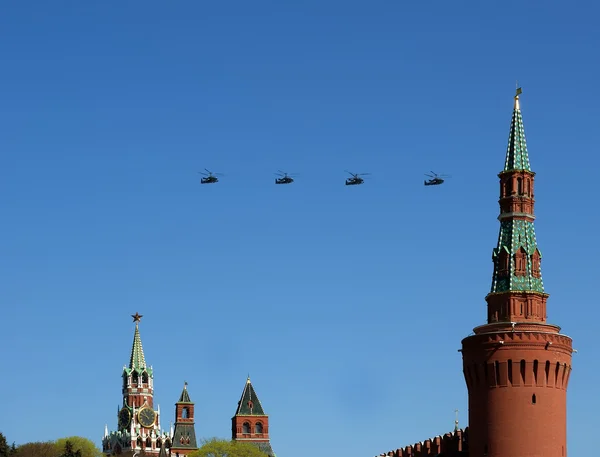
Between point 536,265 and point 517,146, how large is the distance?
986 cm

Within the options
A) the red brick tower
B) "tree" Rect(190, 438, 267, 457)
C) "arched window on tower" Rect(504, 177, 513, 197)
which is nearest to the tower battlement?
the red brick tower

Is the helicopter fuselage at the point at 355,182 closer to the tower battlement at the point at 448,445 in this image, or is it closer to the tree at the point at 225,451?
the tower battlement at the point at 448,445

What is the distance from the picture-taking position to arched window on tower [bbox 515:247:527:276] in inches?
4225

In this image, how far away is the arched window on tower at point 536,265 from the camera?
107688mm

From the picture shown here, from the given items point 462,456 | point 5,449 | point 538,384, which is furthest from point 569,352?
point 5,449

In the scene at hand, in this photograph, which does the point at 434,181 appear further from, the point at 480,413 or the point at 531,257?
the point at 480,413

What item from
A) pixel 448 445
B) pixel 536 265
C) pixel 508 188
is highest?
pixel 508 188

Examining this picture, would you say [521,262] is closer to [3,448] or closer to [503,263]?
[503,263]

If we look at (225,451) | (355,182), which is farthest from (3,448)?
(355,182)

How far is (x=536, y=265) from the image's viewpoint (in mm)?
108125

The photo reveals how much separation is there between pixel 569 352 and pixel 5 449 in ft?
349

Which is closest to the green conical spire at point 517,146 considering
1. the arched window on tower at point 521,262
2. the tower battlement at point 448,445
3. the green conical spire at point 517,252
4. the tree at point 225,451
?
the green conical spire at point 517,252

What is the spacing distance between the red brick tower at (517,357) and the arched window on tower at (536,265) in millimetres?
78

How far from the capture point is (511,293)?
10644 cm
